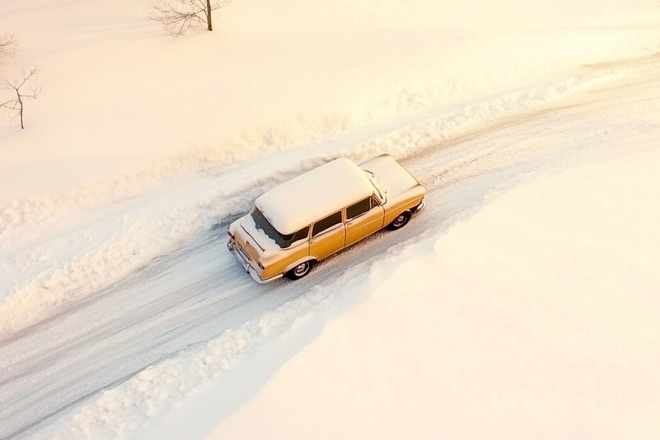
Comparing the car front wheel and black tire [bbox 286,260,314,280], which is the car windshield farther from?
the car front wheel

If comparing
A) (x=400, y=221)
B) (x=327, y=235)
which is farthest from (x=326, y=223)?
(x=400, y=221)

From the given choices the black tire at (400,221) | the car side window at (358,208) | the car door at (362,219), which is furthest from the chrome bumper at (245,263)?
the black tire at (400,221)

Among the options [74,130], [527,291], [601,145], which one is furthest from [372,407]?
[74,130]

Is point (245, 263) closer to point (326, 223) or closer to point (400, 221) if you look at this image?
point (326, 223)

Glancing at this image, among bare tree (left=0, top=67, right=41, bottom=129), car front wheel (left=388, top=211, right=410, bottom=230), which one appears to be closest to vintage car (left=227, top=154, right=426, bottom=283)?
car front wheel (left=388, top=211, right=410, bottom=230)

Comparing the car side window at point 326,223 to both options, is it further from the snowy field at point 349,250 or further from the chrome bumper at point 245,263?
the chrome bumper at point 245,263

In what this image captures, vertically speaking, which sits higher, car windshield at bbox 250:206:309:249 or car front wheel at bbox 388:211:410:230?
car windshield at bbox 250:206:309:249

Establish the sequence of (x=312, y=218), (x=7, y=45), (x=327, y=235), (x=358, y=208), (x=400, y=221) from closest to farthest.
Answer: (x=312, y=218) < (x=327, y=235) < (x=358, y=208) < (x=400, y=221) < (x=7, y=45)
